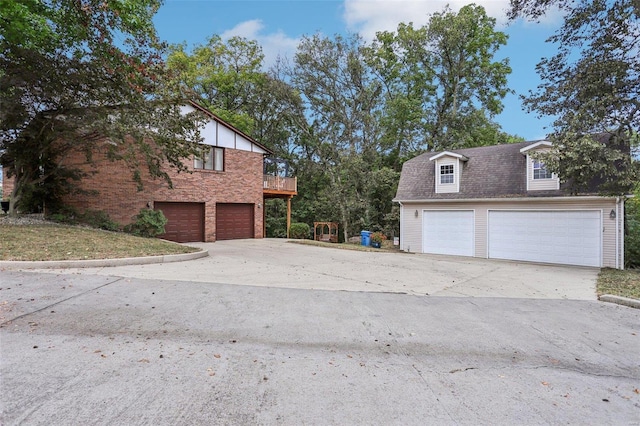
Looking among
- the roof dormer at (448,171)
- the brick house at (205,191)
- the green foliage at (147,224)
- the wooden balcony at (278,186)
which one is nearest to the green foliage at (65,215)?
the brick house at (205,191)

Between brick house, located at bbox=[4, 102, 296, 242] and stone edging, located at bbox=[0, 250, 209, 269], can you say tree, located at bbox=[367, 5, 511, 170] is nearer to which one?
brick house, located at bbox=[4, 102, 296, 242]

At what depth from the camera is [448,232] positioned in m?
15.5

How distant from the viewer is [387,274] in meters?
9.12

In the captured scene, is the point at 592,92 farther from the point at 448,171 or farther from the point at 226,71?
the point at 226,71

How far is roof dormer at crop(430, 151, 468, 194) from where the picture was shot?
15.9 m

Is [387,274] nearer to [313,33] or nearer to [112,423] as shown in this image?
[112,423]

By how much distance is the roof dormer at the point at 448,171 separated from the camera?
15.9 m

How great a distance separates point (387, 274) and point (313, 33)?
20988 millimetres

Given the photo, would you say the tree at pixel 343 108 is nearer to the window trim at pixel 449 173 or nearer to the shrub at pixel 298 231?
the shrub at pixel 298 231

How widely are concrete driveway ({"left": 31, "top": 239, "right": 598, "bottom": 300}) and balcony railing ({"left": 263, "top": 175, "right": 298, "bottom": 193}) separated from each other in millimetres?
9915

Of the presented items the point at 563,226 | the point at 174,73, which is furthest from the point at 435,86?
the point at 174,73

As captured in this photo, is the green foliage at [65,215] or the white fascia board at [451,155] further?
the white fascia board at [451,155]

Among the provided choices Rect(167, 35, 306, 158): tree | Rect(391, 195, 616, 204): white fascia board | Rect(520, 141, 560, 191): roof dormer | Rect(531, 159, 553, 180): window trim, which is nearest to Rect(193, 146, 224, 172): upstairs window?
Rect(167, 35, 306, 158): tree

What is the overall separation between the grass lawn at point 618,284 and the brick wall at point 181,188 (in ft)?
51.4
